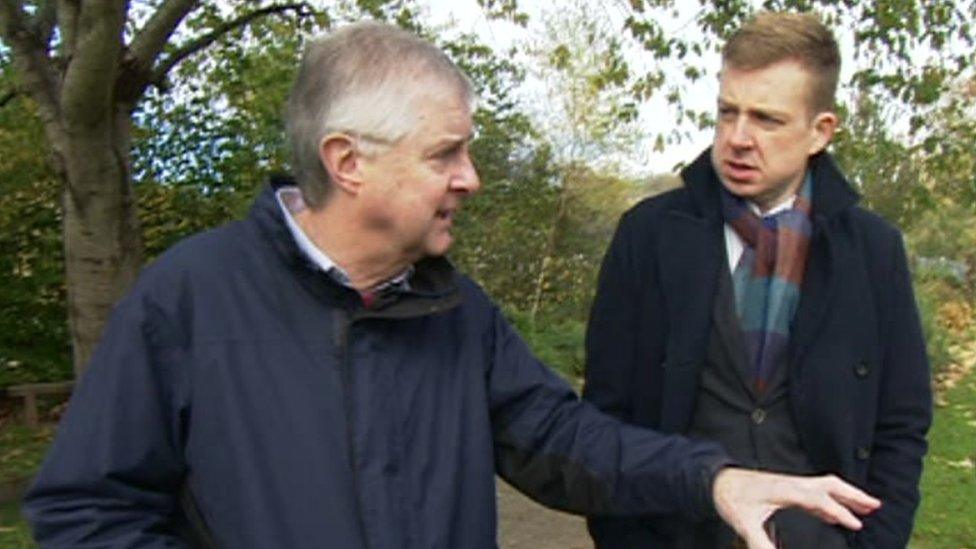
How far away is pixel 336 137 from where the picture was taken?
6.31ft

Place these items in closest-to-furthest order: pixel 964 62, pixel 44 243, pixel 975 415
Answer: pixel 964 62 < pixel 44 243 < pixel 975 415

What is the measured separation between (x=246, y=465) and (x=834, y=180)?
4.67 feet

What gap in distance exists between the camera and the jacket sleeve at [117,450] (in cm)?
173

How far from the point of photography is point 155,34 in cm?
566

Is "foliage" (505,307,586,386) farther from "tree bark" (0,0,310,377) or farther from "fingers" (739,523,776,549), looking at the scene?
"fingers" (739,523,776,549)

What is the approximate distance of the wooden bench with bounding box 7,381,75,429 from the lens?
9102 mm

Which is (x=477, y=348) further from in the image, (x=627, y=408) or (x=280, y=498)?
(x=627, y=408)

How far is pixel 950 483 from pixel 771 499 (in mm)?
7080

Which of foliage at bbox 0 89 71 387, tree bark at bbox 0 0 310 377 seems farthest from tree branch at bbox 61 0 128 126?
foliage at bbox 0 89 71 387

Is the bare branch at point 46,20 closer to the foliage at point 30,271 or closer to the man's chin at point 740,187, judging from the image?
the foliage at point 30,271

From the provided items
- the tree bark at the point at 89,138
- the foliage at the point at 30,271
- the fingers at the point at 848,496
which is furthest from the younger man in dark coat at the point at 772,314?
the foliage at the point at 30,271

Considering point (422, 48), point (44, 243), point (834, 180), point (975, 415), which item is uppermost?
point (422, 48)

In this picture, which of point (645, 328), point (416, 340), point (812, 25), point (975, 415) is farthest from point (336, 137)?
point (975, 415)

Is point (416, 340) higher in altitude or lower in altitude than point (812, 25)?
lower
